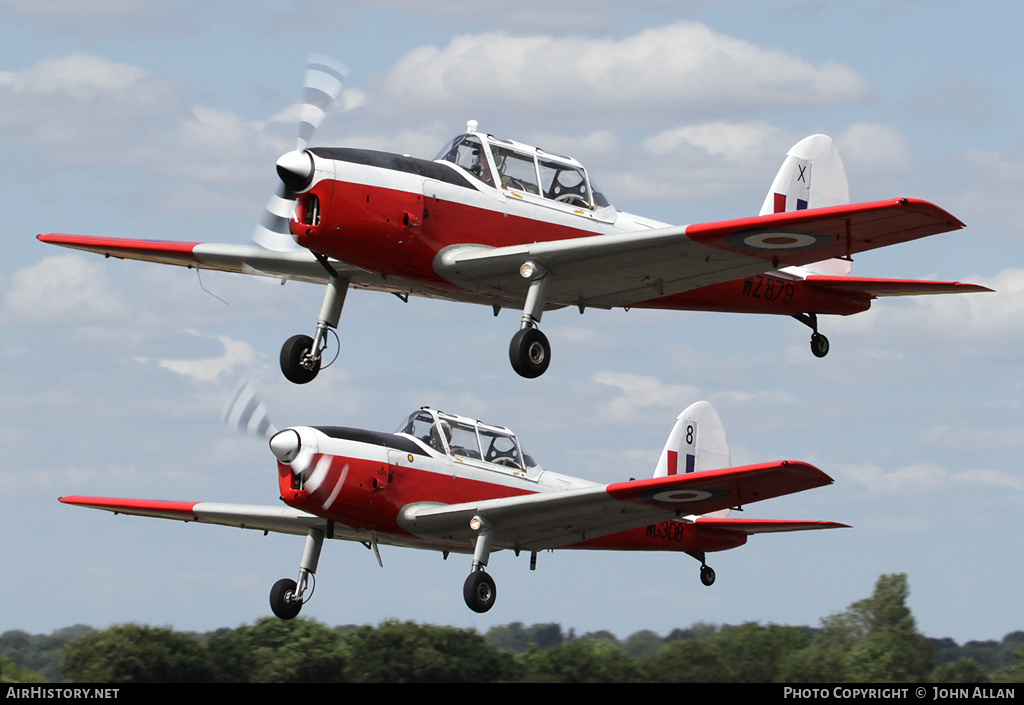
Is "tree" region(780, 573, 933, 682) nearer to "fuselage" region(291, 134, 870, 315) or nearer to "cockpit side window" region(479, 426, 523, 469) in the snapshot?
"cockpit side window" region(479, 426, 523, 469)

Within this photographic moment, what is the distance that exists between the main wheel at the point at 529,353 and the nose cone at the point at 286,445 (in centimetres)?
443

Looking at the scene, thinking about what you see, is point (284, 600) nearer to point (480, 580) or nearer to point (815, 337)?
point (480, 580)

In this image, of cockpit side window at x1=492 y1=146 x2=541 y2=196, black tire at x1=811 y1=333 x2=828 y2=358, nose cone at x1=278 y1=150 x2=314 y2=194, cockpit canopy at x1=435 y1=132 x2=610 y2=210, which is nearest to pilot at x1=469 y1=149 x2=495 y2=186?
cockpit canopy at x1=435 y1=132 x2=610 y2=210

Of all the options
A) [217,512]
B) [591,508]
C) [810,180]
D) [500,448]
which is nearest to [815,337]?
[810,180]

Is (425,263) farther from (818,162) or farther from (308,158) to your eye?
(818,162)

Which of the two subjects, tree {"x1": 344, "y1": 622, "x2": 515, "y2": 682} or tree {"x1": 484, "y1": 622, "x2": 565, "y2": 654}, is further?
tree {"x1": 484, "y1": 622, "x2": 565, "y2": 654}

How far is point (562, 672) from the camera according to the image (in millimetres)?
24062

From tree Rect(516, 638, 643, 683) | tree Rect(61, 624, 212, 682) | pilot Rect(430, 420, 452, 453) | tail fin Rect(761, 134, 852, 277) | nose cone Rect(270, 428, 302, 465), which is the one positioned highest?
tail fin Rect(761, 134, 852, 277)

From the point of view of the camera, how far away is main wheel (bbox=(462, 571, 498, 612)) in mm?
18844

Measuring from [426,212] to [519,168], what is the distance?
1.62 m

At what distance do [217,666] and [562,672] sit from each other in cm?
548

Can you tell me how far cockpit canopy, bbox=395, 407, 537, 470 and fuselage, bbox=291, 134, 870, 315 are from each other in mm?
3602
